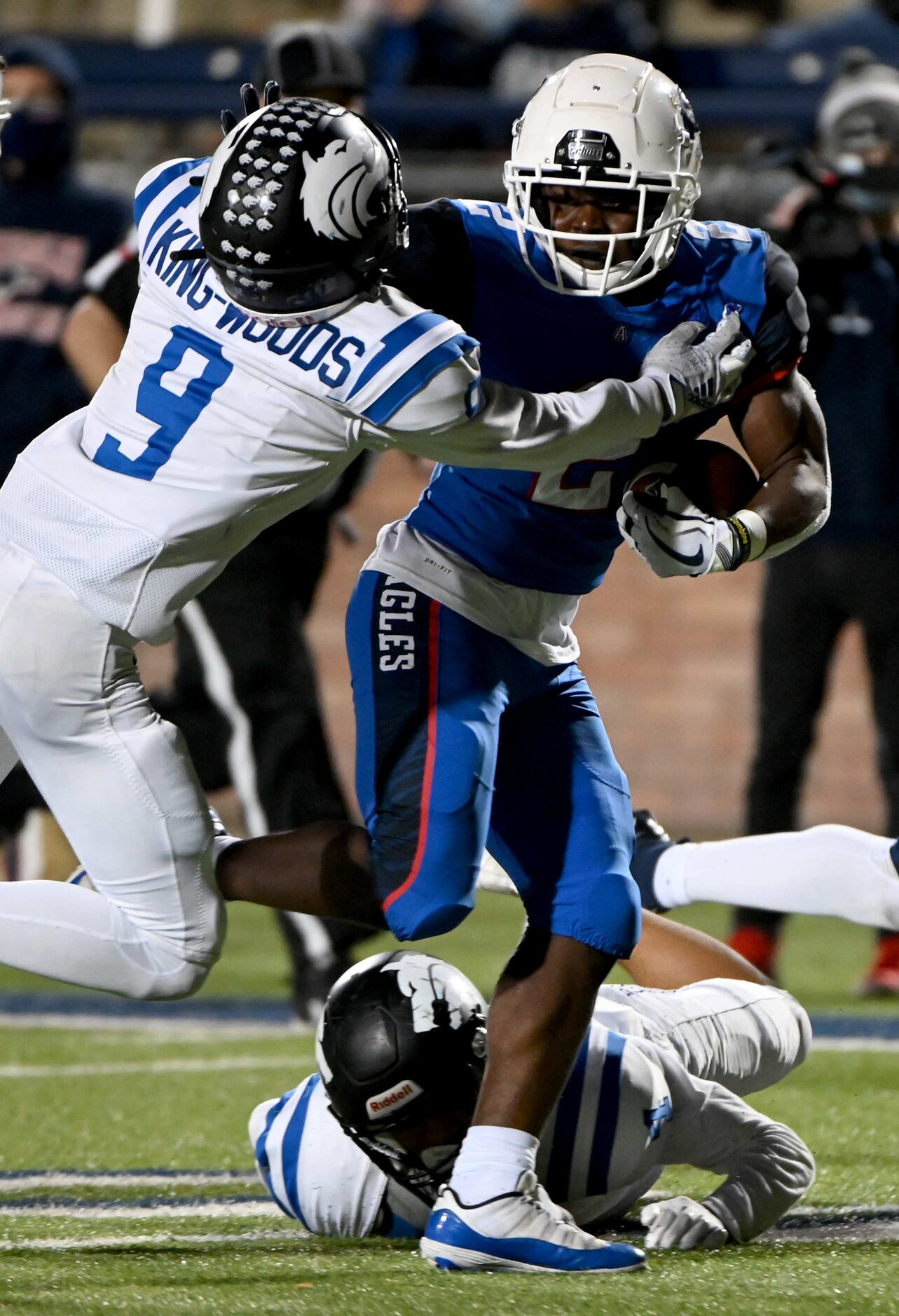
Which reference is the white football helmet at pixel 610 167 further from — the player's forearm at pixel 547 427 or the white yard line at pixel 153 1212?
the white yard line at pixel 153 1212

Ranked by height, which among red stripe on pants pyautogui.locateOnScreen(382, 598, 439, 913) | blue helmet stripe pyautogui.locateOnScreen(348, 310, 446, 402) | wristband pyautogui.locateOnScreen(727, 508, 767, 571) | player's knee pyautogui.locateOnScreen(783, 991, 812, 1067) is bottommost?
player's knee pyautogui.locateOnScreen(783, 991, 812, 1067)

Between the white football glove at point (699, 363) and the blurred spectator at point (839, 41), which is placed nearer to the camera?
the white football glove at point (699, 363)

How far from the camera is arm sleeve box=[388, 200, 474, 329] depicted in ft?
8.94

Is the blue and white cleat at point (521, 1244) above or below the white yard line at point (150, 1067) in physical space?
above

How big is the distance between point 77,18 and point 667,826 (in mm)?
4986

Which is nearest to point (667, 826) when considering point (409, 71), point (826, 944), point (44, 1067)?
point (826, 944)

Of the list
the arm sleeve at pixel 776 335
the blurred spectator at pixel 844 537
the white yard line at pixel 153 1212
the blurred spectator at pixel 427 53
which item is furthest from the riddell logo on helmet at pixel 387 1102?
the blurred spectator at pixel 427 53

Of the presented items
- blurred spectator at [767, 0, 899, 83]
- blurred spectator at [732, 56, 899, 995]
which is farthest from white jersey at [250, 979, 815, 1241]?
blurred spectator at [767, 0, 899, 83]

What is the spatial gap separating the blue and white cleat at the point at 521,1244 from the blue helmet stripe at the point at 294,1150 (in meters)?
0.23

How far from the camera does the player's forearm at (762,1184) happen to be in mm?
2580

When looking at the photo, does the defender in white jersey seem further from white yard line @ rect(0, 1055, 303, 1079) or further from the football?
white yard line @ rect(0, 1055, 303, 1079)

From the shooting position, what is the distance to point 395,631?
8.98 ft

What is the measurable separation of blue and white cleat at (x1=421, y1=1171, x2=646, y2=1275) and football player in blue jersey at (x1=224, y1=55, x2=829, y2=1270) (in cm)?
23

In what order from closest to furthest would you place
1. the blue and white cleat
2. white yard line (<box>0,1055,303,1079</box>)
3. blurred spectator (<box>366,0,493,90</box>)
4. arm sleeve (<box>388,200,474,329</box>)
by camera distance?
the blue and white cleat, arm sleeve (<box>388,200,474,329</box>), white yard line (<box>0,1055,303,1079</box>), blurred spectator (<box>366,0,493,90</box>)
